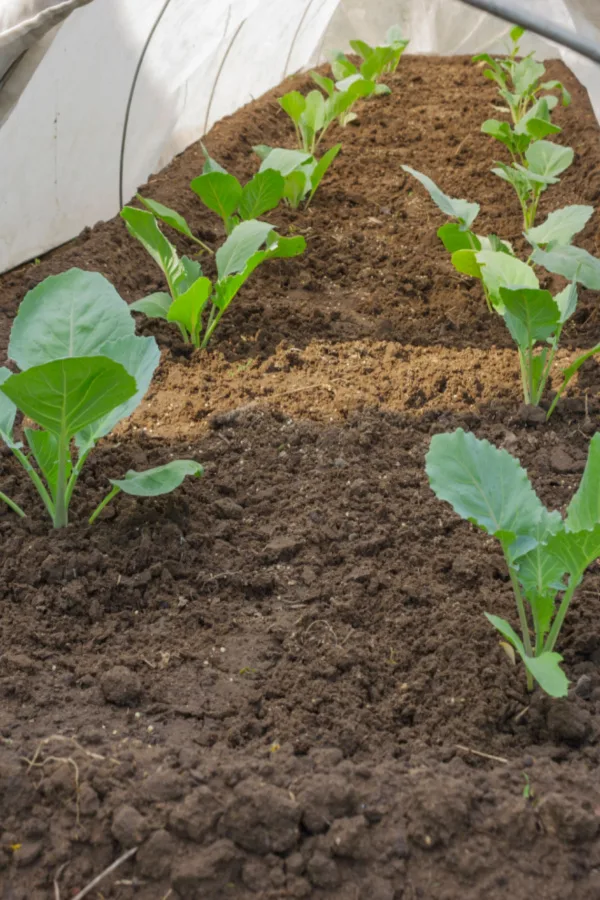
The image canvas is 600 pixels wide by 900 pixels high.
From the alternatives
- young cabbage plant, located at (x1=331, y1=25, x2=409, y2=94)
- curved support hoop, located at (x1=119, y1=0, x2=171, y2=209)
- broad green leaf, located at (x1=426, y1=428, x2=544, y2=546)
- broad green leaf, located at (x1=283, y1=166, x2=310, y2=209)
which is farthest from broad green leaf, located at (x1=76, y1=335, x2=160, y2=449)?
young cabbage plant, located at (x1=331, y1=25, x2=409, y2=94)

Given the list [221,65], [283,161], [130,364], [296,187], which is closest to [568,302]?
[130,364]

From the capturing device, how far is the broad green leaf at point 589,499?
1.45 metres

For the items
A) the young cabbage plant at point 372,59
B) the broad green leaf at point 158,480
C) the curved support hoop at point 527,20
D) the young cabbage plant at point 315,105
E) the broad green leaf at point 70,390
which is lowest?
the young cabbage plant at point 372,59

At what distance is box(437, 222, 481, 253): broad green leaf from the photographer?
8.75ft

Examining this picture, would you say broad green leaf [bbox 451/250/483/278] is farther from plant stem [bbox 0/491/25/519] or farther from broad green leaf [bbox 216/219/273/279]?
plant stem [bbox 0/491/25/519]

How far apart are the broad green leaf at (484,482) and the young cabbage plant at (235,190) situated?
1687 mm

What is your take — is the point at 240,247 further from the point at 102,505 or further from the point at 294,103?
the point at 294,103

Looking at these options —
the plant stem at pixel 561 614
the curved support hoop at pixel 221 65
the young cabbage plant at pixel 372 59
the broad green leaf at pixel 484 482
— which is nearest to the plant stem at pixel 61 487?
the broad green leaf at pixel 484 482

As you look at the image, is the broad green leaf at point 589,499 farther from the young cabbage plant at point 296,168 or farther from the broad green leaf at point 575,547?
the young cabbage plant at point 296,168

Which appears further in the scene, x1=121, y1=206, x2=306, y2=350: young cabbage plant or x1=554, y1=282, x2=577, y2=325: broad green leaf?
x1=121, y1=206, x2=306, y2=350: young cabbage plant

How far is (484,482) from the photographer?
154 cm

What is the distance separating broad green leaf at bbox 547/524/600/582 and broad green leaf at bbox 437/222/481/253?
57.4 inches

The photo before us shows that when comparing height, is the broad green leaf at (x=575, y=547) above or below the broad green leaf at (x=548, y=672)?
above

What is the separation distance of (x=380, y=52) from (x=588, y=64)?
1241mm
